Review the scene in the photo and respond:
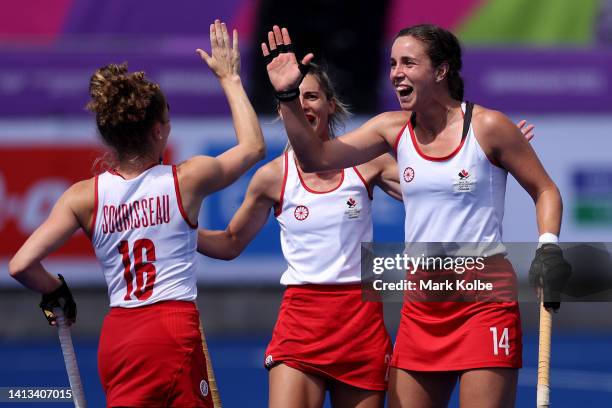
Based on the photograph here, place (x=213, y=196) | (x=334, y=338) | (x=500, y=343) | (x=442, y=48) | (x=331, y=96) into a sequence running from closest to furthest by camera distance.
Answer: (x=500, y=343) → (x=442, y=48) → (x=334, y=338) → (x=331, y=96) → (x=213, y=196)

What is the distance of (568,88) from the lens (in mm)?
15109

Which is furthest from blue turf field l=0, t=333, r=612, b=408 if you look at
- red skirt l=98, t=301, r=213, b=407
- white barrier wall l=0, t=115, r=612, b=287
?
red skirt l=98, t=301, r=213, b=407

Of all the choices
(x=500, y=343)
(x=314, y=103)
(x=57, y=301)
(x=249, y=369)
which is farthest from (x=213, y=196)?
(x=500, y=343)

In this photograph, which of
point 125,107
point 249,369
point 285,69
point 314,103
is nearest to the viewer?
point 125,107

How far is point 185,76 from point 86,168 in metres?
1.61

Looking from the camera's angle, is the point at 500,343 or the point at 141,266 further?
the point at 500,343

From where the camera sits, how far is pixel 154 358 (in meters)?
5.16

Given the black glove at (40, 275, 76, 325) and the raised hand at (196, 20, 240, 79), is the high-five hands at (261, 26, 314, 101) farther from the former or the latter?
the black glove at (40, 275, 76, 325)

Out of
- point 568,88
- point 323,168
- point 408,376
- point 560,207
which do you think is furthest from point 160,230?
point 568,88

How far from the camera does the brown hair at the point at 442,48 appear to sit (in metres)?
5.84

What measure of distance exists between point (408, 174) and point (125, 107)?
4.68 ft

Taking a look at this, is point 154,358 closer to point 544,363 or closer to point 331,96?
point 544,363

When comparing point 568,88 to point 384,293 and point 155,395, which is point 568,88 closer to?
point 384,293

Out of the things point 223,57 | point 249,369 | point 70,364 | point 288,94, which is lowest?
point 70,364
